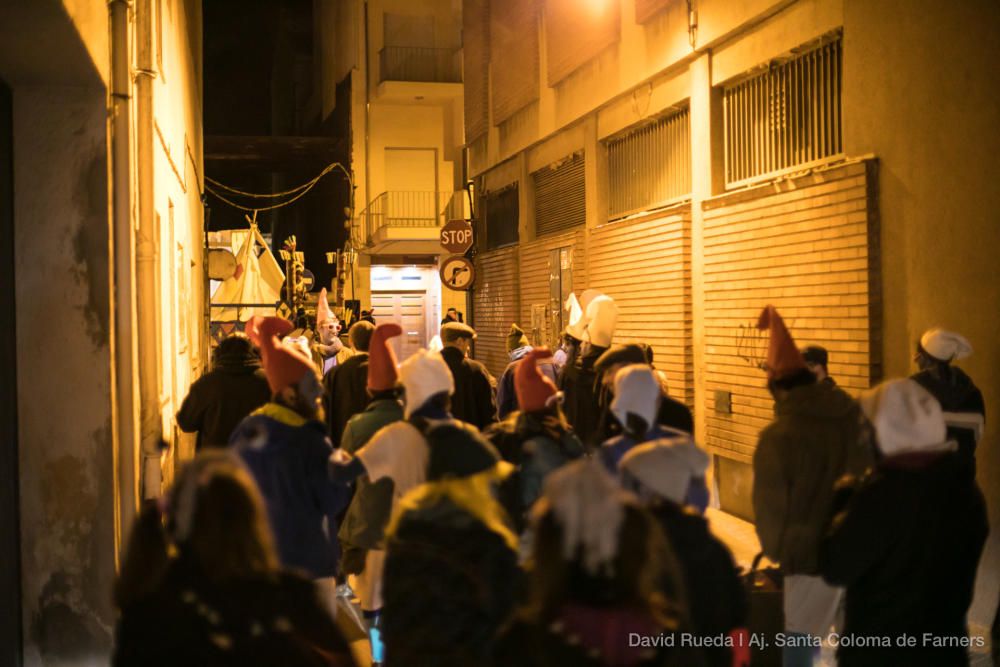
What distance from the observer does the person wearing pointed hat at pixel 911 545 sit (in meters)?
4.43

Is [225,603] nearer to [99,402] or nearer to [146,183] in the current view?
[99,402]

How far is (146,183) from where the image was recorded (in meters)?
7.53

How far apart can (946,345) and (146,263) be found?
532 centimetres

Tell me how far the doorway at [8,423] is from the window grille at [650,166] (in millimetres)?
8264

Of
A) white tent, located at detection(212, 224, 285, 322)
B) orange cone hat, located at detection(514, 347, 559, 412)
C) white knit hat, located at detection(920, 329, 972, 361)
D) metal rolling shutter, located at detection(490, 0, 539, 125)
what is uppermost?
metal rolling shutter, located at detection(490, 0, 539, 125)

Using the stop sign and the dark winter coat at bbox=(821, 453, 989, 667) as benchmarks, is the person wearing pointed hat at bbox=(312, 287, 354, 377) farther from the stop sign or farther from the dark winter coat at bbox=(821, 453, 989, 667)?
the dark winter coat at bbox=(821, 453, 989, 667)

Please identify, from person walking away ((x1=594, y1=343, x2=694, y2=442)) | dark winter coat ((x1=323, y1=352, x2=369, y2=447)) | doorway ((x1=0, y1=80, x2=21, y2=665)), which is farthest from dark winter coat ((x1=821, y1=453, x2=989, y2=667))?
dark winter coat ((x1=323, y1=352, x2=369, y2=447))

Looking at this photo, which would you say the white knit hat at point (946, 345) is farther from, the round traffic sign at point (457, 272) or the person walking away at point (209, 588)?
the round traffic sign at point (457, 272)

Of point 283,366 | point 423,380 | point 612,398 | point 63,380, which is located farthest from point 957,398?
point 63,380

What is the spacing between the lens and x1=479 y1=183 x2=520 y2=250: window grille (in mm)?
20000

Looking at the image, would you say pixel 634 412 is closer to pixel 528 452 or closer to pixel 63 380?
pixel 528 452

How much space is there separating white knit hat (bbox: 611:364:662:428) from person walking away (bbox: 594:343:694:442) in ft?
0.74

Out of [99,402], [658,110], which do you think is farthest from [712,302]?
[99,402]

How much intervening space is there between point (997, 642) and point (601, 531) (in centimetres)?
390
